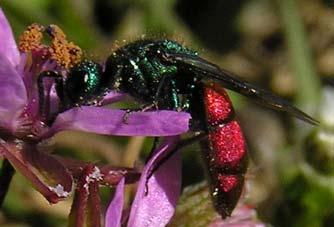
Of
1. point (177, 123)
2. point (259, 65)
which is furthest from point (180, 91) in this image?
point (259, 65)

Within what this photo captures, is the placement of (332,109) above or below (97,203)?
above

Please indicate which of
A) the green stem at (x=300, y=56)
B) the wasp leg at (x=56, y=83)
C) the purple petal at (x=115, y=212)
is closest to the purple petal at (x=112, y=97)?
the wasp leg at (x=56, y=83)

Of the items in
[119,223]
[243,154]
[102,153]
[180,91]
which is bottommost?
[119,223]

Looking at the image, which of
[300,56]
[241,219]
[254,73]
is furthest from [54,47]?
[254,73]

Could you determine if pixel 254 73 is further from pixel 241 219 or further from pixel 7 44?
pixel 7 44

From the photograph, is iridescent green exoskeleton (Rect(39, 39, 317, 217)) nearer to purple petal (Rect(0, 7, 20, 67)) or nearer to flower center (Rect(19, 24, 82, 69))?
flower center (Rect(19, 24, 82, 69))

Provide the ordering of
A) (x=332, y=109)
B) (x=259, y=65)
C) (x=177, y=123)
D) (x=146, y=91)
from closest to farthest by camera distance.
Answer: (x=177, y=123), (x=146, y=91), (x=332, y=109), (x=259, y=65)

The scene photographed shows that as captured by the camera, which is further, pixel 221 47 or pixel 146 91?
pixel 221 47

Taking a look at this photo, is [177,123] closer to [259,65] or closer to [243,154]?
[243,154]
